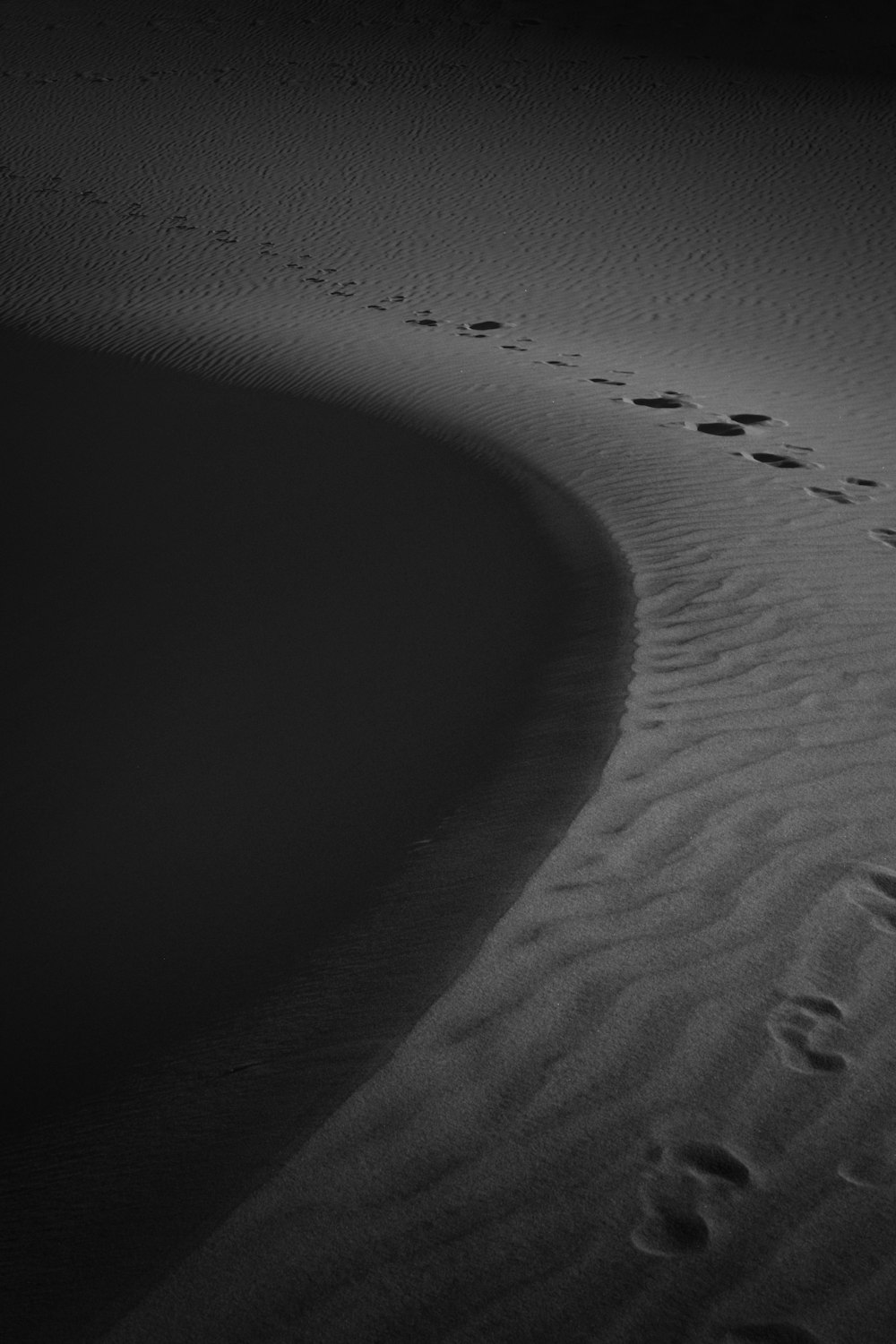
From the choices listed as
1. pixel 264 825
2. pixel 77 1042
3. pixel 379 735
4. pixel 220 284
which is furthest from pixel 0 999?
pixel 220 284

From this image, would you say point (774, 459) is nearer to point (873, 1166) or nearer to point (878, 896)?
point (878, 896)

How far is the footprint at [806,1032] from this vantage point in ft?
7.91

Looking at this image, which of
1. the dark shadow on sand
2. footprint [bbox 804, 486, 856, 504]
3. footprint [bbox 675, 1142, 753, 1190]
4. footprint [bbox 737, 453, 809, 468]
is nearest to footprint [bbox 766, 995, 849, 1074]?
footprint [bbox 675, 1142, 753, 1190]

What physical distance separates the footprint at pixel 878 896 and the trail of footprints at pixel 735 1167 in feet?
0.83

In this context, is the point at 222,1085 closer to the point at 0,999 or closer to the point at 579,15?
the point at 0,999

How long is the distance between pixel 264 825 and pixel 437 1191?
2055 mm

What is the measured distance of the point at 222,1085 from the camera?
254 centimetres

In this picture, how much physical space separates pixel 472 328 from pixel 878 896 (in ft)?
34.0

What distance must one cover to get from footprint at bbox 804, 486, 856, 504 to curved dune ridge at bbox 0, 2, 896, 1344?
0.04 meters

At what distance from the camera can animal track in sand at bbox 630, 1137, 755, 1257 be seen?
6.64ft

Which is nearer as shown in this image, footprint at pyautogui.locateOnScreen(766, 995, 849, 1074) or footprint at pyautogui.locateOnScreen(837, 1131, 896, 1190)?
footprint at pyautogui.locateOnScreen(837, 1131, 896, 1190)

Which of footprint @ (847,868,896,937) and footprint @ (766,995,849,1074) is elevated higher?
footprint @ (847,868,896,937)

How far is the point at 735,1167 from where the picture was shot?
85.6 inches

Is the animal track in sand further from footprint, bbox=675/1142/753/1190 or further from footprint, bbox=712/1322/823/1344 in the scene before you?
footprint, bbox=712/1322/823/1344
